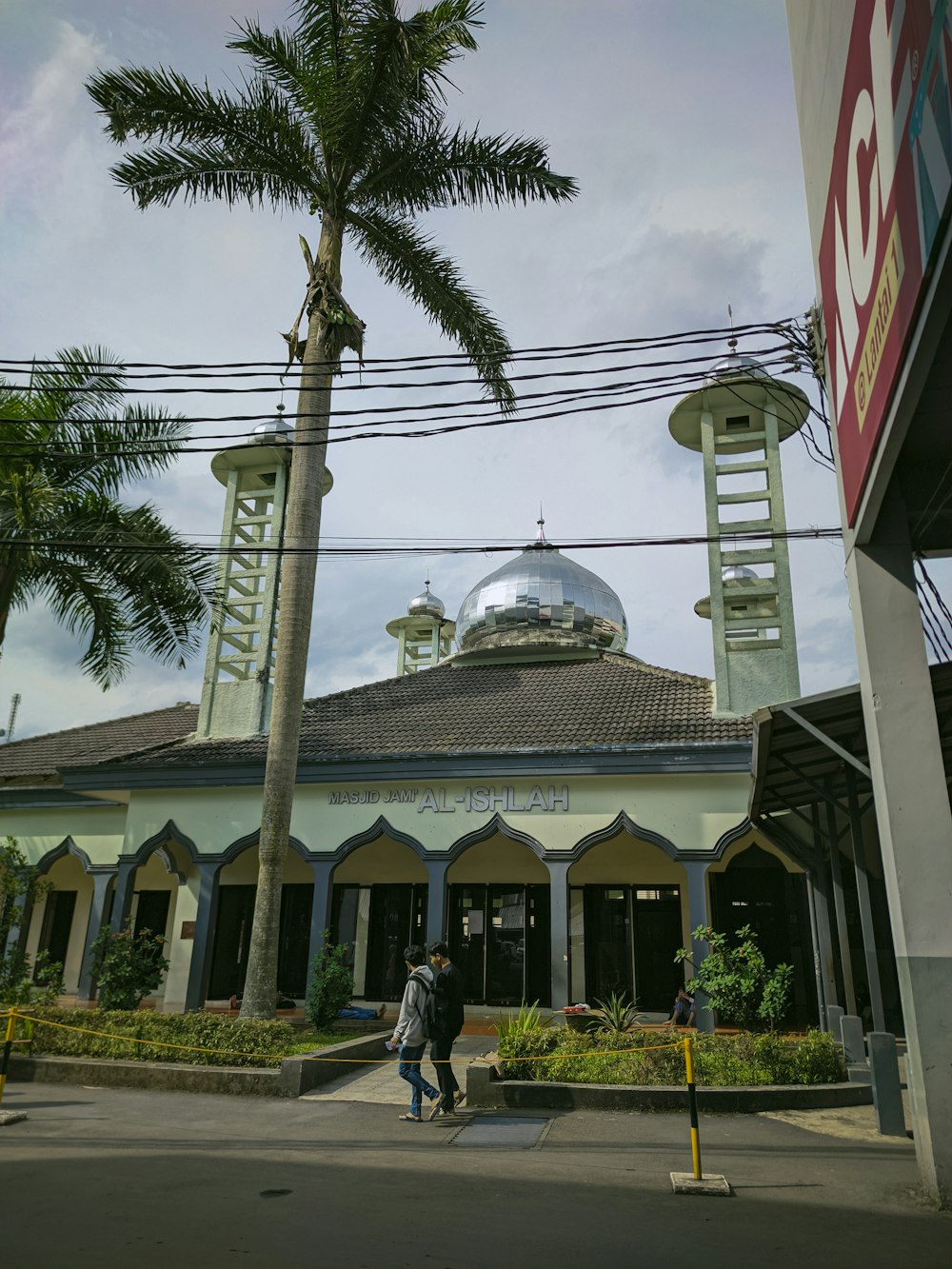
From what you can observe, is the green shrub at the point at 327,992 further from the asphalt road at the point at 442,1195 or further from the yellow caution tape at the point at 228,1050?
the asphalt road at the point at 442,1195

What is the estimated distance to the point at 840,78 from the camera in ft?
23.0

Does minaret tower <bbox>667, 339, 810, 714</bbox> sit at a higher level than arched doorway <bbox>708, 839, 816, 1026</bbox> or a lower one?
higher

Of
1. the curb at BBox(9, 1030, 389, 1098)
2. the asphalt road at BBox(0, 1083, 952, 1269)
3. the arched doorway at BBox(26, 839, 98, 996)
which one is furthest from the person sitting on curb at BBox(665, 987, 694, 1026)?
the arched doorway at BBox(26, 839, 98, 996)

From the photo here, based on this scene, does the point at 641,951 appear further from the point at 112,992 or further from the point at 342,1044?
the point at 112,992

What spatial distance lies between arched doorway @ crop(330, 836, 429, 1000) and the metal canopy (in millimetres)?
7862

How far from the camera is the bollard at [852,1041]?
10516 millimetres

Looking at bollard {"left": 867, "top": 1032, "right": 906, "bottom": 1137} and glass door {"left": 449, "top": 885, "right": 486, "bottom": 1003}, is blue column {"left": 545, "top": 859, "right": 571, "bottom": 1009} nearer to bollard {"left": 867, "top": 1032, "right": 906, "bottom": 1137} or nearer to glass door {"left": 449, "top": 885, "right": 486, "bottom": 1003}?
glass door {"left": 449, "top": 885, "right": 486, "bottom": 1003}

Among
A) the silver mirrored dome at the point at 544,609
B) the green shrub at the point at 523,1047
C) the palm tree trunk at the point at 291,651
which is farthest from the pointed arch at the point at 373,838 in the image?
the silver mirrored dome at the point at 544,609

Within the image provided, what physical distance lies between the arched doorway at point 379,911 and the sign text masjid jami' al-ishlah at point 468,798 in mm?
1746

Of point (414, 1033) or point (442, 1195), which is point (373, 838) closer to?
point (414, 1033)

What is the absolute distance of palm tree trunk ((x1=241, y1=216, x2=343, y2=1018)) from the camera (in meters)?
12.6

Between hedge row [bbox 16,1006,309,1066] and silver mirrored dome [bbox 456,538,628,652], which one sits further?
silver mirrored dome [bbox 456,538,628,652]

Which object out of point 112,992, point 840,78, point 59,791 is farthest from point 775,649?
point 59,791

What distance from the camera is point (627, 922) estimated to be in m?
17.8
